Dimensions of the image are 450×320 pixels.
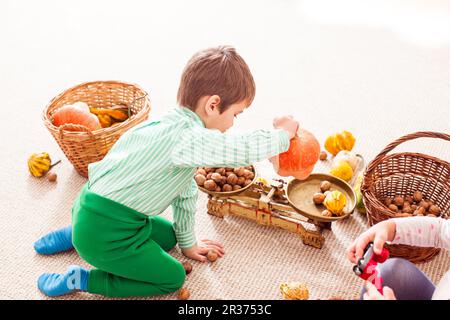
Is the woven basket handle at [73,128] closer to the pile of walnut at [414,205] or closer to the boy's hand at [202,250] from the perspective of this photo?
the boy's hand at [202,250]

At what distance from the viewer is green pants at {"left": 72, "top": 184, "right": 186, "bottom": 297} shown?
4.21 ft

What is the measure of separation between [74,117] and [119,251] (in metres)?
0.59

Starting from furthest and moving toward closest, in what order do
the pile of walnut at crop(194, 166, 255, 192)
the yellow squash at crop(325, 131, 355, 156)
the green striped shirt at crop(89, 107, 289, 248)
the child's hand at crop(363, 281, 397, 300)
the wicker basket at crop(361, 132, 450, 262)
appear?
the yellow squash at crop(325, 131, 355, 156) < the pile of walnut at crop(194, 166, 255, 192) < the wicker basket at crop(361, 132, 450, 262) < the green striped shirt at crop(89, 107, 289, 248) < the child's hand at crop(363, 281, 397, 300)

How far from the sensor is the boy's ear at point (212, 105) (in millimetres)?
1232

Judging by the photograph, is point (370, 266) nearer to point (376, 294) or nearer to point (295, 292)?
point (376, 294)

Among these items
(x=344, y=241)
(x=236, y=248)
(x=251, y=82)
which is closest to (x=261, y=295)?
(x=236, y=248)

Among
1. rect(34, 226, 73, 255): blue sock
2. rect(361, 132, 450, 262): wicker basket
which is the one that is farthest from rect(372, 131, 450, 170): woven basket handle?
rect(34, 226, 73, 255): blue sock

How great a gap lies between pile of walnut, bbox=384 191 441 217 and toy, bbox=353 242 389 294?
1.30 feet

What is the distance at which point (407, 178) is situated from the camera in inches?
64.1

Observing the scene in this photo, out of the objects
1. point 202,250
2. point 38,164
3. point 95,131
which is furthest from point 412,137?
point 38,164

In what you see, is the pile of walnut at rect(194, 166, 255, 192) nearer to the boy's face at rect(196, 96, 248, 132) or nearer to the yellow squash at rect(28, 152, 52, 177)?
the boy's face at rect(196, 96, 248, 132)

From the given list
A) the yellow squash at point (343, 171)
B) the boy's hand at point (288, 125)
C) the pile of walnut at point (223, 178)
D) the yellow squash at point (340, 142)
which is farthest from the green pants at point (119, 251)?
the yellow squash at point (340, 142)

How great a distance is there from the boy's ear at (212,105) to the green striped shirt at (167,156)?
0.03 m

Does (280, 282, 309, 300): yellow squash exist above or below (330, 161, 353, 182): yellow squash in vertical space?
below
